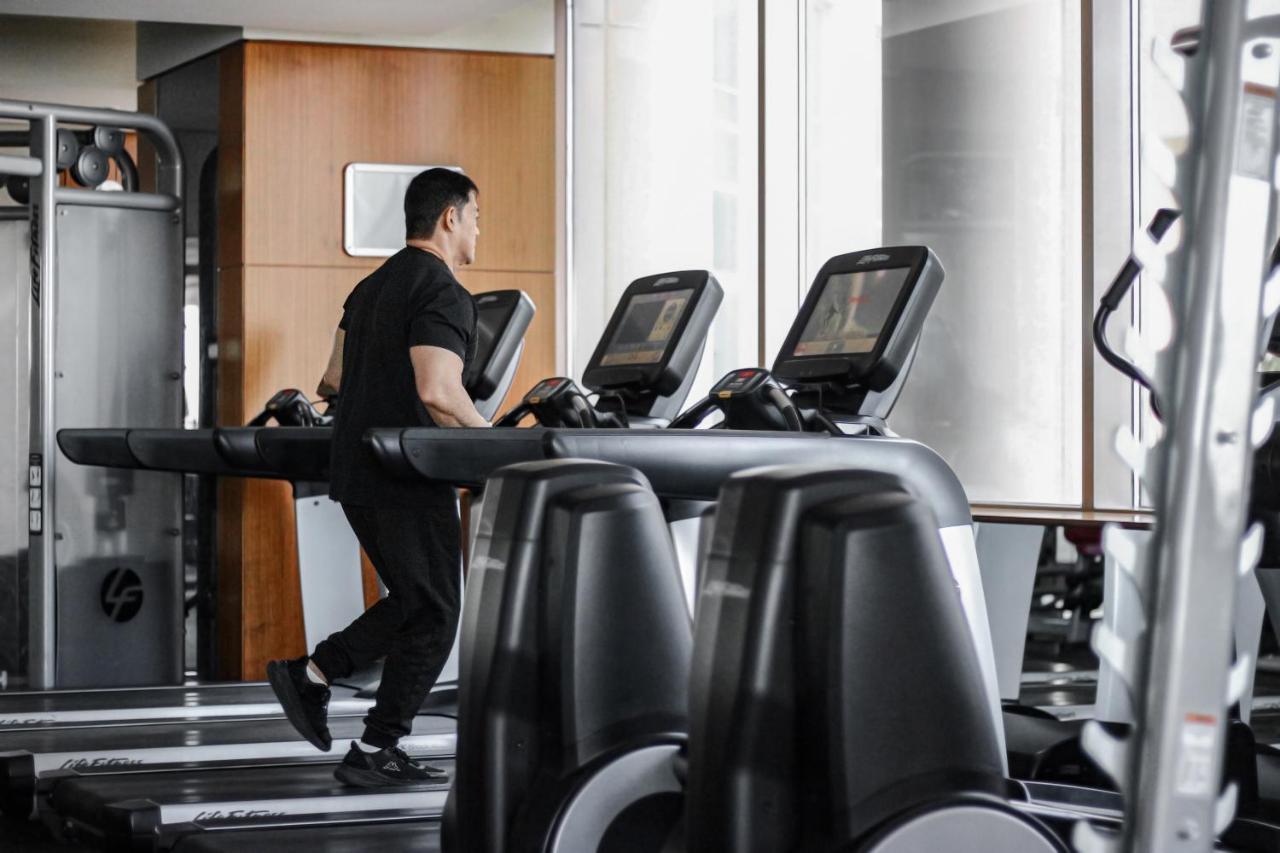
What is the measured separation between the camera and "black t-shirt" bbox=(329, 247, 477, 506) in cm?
334

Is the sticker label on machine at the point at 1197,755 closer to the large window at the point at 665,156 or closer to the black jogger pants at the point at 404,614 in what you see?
the black jogger pants at the point at 404,614

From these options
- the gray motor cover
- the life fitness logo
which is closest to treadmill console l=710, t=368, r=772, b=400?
the gray motor cover

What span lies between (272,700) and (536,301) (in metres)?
2.13

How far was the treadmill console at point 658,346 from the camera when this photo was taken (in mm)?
3604

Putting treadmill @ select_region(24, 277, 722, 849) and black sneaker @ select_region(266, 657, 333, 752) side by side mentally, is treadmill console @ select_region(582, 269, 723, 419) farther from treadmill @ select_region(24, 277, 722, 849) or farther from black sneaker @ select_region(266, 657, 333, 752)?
black sneaker @ select_region(266, 657, 333, 752)

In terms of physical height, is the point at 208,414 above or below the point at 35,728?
above

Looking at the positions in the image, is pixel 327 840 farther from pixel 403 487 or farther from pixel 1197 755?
pixel 1197 755

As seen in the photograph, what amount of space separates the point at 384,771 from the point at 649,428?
1186mm

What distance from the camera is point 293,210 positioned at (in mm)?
6195

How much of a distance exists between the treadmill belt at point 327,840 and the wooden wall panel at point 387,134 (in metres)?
3.47

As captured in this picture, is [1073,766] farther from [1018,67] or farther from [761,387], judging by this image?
[1018,67]

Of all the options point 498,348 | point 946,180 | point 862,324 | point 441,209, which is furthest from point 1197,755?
point 946,180

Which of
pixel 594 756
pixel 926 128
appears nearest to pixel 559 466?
pixel 594 756

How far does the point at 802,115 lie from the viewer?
523 cm
